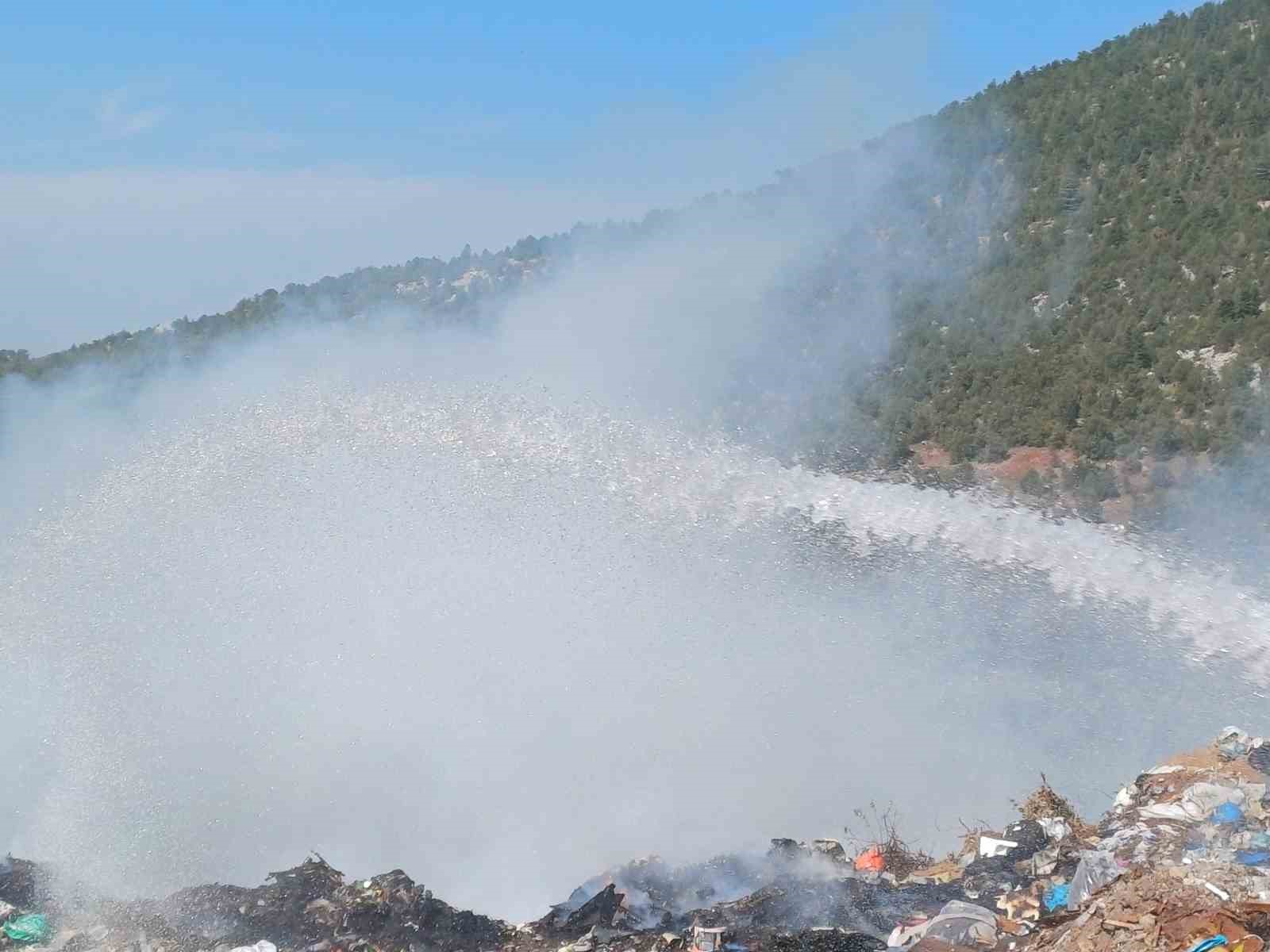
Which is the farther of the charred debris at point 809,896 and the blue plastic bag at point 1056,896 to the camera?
the blue plastic bag at point 1056,896

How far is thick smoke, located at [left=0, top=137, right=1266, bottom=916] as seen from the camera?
14484mm

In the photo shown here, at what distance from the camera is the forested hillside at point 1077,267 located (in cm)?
2512

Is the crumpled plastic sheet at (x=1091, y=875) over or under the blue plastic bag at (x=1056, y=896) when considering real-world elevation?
over

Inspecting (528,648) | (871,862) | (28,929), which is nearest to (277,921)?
(28,929)

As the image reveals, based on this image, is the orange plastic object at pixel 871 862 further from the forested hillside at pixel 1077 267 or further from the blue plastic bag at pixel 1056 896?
the forested hillside at pixel 1077 267

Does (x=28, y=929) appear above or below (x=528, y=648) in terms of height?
above

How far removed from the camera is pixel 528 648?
60.0ft

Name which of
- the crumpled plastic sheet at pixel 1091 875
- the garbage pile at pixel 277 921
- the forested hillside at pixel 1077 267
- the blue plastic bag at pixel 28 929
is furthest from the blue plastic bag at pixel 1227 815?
the forested hillside at pixel 1077 267

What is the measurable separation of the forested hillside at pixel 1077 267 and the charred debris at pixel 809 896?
12.8 meters

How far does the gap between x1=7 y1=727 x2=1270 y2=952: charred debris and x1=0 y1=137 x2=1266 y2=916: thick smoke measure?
161 cm

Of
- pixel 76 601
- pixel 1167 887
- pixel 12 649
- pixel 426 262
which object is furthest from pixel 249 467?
pixel 426 262

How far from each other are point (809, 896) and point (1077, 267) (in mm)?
24067

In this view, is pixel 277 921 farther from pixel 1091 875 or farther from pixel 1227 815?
pixel 1227 815

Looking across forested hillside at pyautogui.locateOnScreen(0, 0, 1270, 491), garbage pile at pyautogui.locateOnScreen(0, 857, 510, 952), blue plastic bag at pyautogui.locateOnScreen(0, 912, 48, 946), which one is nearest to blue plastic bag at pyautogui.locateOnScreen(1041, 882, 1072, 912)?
garbage pile at pyautogui.locateOnScreen(0, 857, 510, 952)
